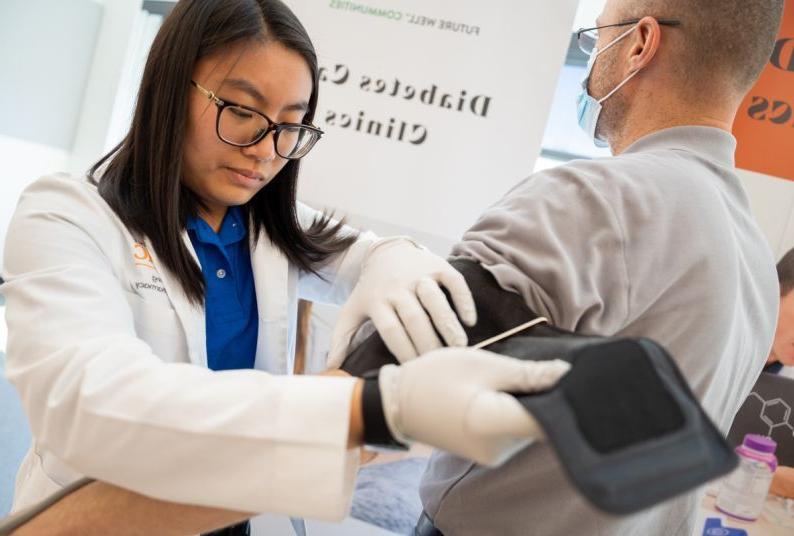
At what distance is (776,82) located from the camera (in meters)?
2.42

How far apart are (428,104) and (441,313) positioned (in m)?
1.72

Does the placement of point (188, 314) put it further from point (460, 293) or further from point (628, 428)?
point (628, 428)

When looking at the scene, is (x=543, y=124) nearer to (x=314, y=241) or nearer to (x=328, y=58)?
(x=328, y=58)

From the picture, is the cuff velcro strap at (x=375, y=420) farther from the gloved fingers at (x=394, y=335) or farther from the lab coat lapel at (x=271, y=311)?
the lab coat lapel at (x=271, y=311)

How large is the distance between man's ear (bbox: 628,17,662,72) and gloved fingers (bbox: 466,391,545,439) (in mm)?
897

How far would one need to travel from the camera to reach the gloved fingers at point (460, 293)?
1037mm

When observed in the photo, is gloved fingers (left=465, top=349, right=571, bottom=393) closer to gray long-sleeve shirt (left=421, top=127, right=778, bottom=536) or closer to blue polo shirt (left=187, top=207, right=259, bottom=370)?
gray long-sleeve shirt (left=421, top=127, right=778, bottom=536)

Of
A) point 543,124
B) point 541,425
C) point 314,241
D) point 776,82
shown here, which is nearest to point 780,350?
point 776,82

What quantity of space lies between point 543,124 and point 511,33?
1.17ft

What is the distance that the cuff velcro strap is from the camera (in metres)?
0.79

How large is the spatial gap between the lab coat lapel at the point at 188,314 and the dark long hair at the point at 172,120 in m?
0.01

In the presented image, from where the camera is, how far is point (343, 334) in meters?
1.21

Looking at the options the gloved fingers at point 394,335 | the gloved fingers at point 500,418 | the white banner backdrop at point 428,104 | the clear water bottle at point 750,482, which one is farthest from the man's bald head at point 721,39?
the clear water bottle at point 750,482

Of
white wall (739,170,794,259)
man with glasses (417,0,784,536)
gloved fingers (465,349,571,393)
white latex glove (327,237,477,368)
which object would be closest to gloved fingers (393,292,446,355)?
white latex glove (327,237,477,368)
